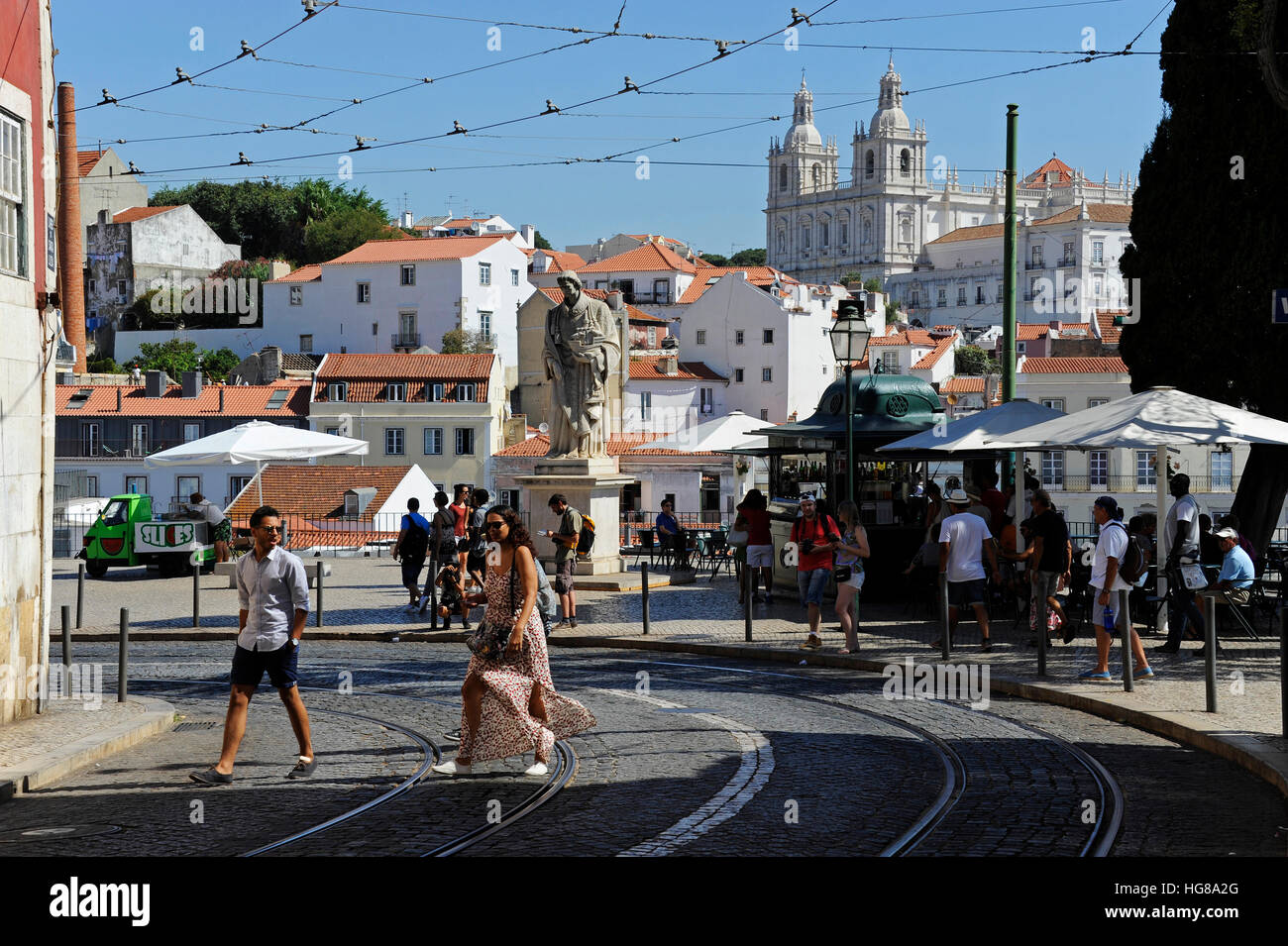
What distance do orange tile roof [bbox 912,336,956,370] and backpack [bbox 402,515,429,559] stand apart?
88488 mm

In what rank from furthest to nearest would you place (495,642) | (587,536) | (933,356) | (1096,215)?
(1096,215) → (933,356) → (587,536) → (495,642)

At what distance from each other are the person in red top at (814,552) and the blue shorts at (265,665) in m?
7.40

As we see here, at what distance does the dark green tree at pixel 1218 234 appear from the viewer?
1700 cm

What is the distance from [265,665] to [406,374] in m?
65.3

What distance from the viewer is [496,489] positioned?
7319 cm

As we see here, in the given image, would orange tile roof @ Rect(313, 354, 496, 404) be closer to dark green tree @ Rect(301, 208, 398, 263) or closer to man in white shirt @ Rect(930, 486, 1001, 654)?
dark green tree @ Rect(301, 208, 398, 263)

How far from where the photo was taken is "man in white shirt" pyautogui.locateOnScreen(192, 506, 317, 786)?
948 centimetres

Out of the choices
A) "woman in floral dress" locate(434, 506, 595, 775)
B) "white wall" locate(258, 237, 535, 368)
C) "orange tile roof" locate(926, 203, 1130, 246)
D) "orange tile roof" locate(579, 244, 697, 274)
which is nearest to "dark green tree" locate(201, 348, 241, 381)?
"white wall" locate(258, 237, 535, 368)

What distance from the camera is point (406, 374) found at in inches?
2908

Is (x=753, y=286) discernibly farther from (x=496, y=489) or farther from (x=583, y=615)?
(x=583, y=615)

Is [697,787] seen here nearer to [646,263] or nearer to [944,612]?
[944,612]

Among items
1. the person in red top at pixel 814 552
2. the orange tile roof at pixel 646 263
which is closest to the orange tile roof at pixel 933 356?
the orange tile roof at pixel 646 263

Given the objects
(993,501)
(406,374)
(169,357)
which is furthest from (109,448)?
(993,501)
